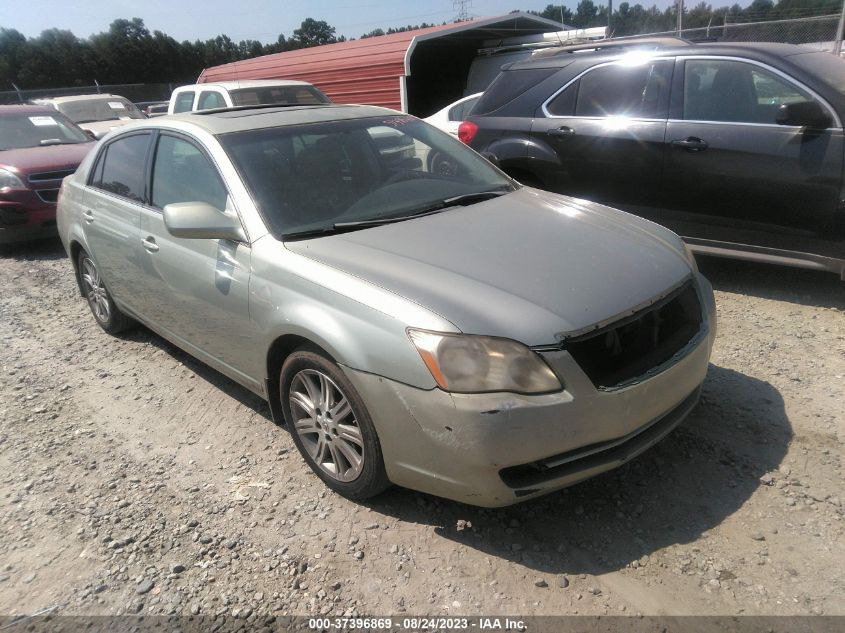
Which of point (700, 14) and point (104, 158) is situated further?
point (700, 14)

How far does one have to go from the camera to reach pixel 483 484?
241cm

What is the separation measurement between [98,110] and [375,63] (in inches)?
265

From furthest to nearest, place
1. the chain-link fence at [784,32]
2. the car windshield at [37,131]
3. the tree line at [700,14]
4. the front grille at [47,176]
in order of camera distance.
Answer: the tree line at [700,14]
the chain-link fence at [784,32]
the car windshield at [37,131]
the front grille at [47,176]

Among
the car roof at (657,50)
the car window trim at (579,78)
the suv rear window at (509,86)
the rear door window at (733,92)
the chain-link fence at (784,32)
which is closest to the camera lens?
the rear door window at (733,92)

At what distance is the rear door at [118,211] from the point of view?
4102 mm

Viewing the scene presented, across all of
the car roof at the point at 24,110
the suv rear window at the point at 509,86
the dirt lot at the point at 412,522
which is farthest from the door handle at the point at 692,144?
the car roof at the point at 24,110

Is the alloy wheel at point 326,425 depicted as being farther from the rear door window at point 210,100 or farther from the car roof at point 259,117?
the rear door window at point 210,100

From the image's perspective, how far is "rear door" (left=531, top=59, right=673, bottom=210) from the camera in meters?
5.11

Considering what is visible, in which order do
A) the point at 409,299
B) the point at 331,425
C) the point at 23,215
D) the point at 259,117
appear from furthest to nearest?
the point at 23,215 → the point at 259,117 → the point at 331,425 → the point at 409,299

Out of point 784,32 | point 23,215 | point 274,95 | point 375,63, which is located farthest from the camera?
point 375,63

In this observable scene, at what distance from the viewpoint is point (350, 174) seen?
11.5ft

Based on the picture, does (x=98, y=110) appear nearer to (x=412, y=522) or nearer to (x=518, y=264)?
(x=518, y=264)

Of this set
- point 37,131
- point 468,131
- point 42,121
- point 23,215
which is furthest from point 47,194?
point 468,131

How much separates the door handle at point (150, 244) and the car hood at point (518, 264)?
1245 mm
